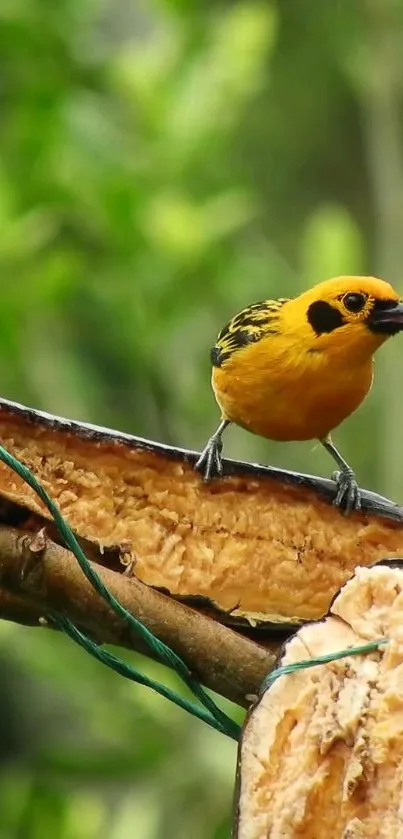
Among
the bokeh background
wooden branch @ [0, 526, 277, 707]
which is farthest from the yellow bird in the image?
wooden branch @ [0, 526, 277, 707]

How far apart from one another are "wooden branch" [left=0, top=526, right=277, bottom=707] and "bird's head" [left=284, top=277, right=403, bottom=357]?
2.91 feet

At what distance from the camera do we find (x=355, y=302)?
5.92 ft

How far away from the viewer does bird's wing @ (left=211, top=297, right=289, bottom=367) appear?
1939 mm

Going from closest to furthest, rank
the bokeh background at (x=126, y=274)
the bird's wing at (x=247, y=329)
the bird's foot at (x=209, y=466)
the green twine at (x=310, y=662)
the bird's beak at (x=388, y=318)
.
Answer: the green twine at (x=310, y=662) < the bird's foot at (x=209, y=466) < the bird's beak at (x=388, y=318) < the bird's wing at (x=247, y=329) < the bokeh background at (x=126, y=274)

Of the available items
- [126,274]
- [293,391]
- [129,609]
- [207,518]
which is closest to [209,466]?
[207,518]

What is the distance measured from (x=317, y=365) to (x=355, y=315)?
10 cm

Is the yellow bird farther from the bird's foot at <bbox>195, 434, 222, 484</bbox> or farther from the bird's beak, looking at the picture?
the bird's foot at <bbox>195, 434, 222, 484</bbox>

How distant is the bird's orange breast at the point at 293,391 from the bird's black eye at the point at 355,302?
8 centimetres

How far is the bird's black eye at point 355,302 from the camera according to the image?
70.9 inches

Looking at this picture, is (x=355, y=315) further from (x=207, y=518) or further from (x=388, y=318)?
(x=207, y=518)

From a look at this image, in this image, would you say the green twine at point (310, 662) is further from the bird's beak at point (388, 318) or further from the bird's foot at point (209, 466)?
the bird's beak at point (388, 318)

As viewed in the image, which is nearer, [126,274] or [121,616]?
[121,616]

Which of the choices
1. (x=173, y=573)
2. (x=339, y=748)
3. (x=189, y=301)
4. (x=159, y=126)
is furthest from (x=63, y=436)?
(x=159, y=126)

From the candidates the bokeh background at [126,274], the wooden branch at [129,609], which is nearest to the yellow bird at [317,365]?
the bokeh background at [126,274]
